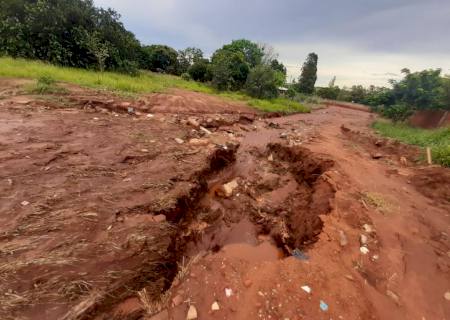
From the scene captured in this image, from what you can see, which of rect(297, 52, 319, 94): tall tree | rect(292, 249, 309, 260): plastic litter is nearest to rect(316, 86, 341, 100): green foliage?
rect(297, 52, 319, 94): tall tree

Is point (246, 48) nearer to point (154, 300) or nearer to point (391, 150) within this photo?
point (391, 150)

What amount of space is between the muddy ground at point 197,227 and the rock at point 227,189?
17 centimetres

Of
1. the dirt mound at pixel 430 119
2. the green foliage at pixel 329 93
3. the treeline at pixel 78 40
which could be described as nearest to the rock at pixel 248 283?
Answer: the treeline at pixel 78 40

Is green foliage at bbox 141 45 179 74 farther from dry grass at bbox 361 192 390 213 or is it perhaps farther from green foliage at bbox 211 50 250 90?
dry grass at bbox 361 192 390 213

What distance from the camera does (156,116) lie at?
6828 mm

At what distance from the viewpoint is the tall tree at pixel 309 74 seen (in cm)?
3419

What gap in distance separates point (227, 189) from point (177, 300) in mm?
2587

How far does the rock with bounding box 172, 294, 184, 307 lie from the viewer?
6.32 ft

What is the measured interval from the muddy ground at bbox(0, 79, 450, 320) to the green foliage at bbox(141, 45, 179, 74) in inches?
789

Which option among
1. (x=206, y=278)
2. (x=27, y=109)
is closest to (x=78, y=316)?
(x=206, y=278)

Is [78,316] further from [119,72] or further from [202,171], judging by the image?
[119,72]

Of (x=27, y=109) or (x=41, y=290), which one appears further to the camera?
(x=27, y=109)

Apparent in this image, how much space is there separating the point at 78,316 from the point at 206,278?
1.04 meters

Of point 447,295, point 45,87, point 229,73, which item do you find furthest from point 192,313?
point 229,73
